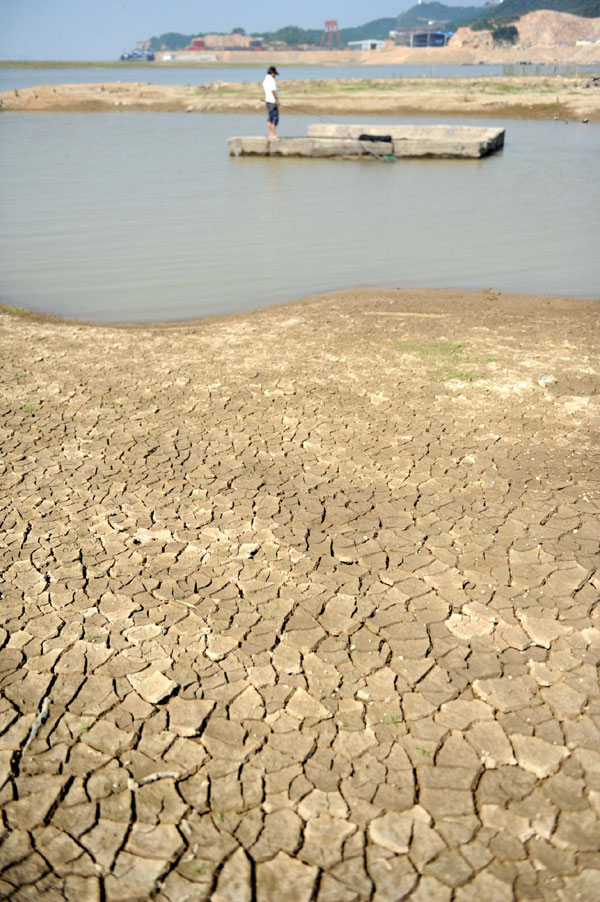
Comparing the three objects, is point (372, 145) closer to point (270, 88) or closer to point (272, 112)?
point (272, 112)

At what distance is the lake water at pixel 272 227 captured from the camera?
955 centimetres

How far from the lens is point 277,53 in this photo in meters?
182

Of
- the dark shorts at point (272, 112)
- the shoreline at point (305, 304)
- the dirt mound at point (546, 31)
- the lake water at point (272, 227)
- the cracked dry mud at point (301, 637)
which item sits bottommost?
the cracked dry mud at point (301, 637)

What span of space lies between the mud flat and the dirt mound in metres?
105

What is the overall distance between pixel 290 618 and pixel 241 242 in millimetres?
9154

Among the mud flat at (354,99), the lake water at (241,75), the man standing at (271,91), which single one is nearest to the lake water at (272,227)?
the man standing at (271,91)

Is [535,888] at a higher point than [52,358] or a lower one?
lower

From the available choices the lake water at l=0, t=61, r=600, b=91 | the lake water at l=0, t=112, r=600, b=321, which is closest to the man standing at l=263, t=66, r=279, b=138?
the lake water at l=0, t=112, r=600, b=321

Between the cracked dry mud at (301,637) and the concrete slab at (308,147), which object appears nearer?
the cracked dry mud at (301,637)

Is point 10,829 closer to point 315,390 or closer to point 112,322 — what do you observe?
point 315,390

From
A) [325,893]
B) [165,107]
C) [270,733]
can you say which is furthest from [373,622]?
[165,107]

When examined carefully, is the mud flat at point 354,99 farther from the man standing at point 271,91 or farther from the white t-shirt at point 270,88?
the white t-shirt at point 270,88

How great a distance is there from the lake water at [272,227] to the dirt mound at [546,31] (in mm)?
139319

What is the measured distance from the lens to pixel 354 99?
37.3 meters
